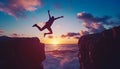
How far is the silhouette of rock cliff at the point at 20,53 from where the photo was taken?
24359mm

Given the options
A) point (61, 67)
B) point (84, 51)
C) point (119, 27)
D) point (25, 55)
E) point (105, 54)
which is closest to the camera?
point (119, 27)

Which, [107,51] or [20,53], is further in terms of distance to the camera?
[20,53]

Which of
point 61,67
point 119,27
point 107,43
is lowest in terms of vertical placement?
point 61,67

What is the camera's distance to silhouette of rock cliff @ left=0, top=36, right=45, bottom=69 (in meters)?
24.4

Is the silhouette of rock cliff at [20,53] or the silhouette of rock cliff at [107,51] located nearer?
the silhouette of rock cliff at [107,51]

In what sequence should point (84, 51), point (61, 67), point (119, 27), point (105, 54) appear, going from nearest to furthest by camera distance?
point (119, 27) → point (105, 54) → point (84, 51) → point (61, 67)

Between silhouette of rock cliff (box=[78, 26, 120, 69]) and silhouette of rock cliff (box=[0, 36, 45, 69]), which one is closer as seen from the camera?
silhouette of rock cliff (box=[78, 26, 120, 69])

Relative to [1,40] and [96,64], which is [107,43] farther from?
[1,40]

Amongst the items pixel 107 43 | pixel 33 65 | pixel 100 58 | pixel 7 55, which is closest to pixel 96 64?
pixel 100 58

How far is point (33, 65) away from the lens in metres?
28.6

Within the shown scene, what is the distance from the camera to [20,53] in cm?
2641

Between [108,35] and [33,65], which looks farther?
[33,65]

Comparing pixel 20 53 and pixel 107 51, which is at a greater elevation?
pixel 20 53

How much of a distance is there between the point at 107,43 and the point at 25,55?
10.7 meters
